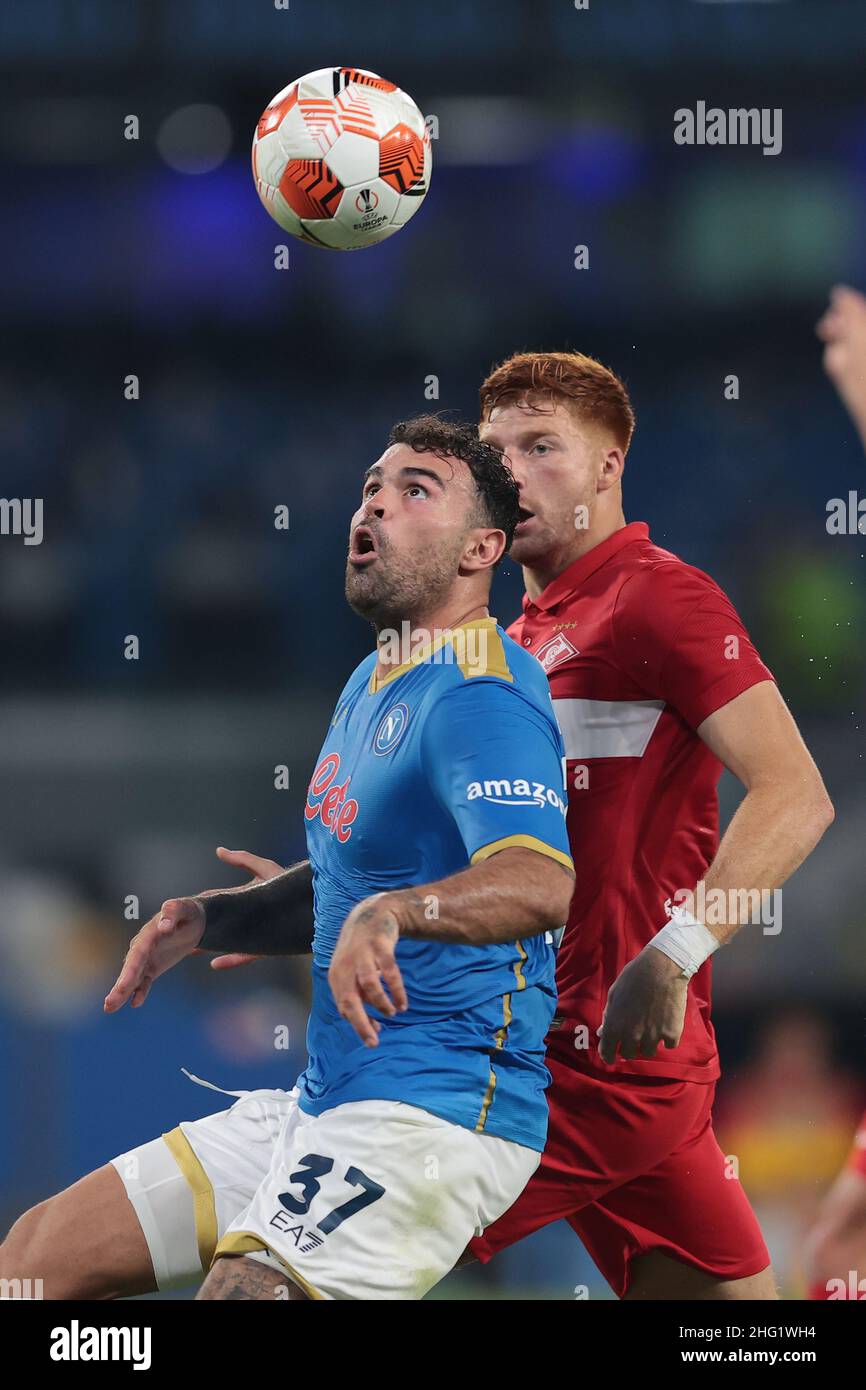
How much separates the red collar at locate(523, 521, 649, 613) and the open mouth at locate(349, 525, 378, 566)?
0.62m

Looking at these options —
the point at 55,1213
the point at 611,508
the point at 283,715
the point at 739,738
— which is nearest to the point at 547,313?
the point at 283,715

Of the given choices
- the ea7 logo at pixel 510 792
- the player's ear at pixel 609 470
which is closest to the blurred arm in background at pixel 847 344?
the player's ear at pixel 609 470

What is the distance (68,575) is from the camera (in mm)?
8750

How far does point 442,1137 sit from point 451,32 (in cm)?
792

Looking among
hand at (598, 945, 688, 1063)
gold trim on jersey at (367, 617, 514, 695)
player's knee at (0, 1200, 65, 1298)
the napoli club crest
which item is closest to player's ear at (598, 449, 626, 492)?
gold trim on jersey at (367, 617, 514, 695)

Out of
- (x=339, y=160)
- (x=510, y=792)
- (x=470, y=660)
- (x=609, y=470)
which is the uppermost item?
(x=339, y=160)

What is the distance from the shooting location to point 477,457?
335 centimetres

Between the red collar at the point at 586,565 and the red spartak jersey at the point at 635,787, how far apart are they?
7.5 inches

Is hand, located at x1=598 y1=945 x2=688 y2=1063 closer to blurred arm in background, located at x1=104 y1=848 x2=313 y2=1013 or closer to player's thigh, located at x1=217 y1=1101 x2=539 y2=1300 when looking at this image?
player's thigh, located at x1=217 y1=1101 x2=539 y2=1300

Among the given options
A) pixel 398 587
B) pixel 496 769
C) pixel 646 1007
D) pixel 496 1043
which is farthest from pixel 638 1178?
pixel 398 587

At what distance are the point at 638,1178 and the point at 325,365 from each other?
6.53 metres

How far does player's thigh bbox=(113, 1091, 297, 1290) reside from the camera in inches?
119

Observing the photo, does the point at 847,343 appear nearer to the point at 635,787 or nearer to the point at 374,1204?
the point at 635,787

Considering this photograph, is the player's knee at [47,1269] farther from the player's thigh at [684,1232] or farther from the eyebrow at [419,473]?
the eyebrow at [419,473]
